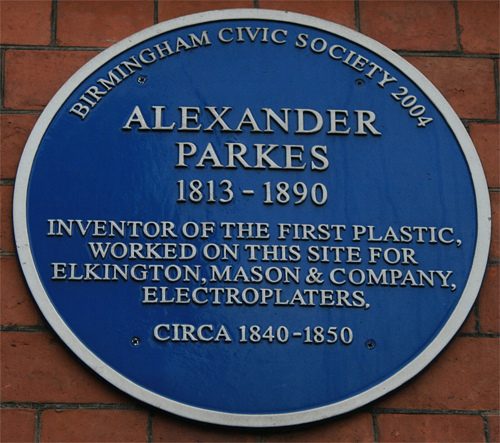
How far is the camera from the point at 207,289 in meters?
3.13

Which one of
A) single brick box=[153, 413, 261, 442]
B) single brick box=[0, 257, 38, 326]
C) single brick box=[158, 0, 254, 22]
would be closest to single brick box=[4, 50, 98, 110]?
single brick box=[158, 0, 254, 22]

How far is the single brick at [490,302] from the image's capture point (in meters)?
3.22

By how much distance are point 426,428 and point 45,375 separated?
47.1 inches

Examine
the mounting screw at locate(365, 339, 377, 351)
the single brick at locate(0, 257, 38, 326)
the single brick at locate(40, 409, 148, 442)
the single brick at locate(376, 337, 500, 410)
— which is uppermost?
the single brick at locate(0, 257, 38, 326)

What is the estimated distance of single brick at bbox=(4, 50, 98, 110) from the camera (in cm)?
339

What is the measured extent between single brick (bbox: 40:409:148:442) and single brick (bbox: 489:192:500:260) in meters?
1.27

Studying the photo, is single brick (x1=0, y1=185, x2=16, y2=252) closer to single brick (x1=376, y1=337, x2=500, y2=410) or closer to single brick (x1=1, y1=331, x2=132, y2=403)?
single brick (x1=1, y1=331, x2=132, y2=403)

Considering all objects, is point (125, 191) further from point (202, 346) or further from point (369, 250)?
point (369, 250)

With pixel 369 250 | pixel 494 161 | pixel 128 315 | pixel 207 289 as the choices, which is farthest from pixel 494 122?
pixel 128 315

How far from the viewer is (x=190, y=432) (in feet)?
9.92

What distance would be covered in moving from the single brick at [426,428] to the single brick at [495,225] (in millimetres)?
585

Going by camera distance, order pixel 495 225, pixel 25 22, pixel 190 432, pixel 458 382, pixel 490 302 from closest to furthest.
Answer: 1. pixel 190 432
2. pixel 458 382
3. pixel 490 302
4. pixel 495 225
5. pixel 25 22

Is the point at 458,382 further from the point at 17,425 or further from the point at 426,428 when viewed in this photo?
the point at 17,425

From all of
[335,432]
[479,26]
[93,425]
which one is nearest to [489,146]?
[479,26]
